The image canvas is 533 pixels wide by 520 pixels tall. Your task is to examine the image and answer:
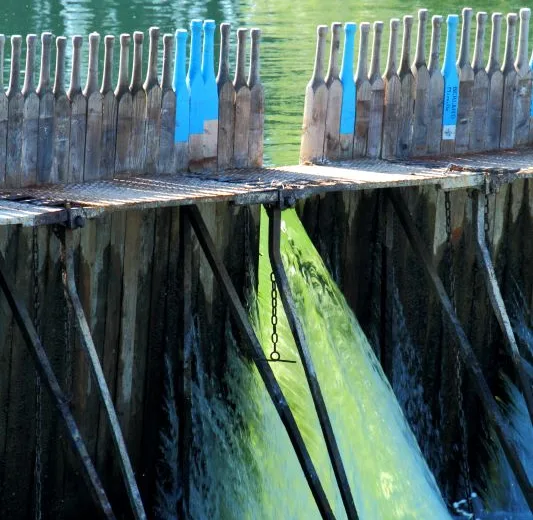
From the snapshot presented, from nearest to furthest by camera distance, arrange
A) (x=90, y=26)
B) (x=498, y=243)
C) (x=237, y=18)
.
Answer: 1. (x=498, y=243)
2. (x=90, y=26)
3. (x=237, y=18)

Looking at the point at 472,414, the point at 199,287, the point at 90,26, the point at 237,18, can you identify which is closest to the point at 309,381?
the point at 199,287

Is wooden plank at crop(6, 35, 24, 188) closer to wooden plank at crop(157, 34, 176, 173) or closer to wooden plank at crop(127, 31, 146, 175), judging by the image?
wooden plank at crop(127, 31, 146, 175)

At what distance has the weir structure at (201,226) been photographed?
1092 centimetres

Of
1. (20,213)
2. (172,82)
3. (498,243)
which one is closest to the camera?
(20,213)

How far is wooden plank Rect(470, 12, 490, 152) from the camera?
13.5 metres

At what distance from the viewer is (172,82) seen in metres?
11.8

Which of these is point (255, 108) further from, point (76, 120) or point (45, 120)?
point (45, 120)

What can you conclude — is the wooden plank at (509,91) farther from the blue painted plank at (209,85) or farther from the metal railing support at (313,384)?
the metal railing support at (313,384)

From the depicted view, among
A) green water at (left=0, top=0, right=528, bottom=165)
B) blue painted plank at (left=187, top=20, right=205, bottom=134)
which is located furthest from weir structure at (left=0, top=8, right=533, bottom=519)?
green water at (left=0, top=0, right=528, bottom=165)

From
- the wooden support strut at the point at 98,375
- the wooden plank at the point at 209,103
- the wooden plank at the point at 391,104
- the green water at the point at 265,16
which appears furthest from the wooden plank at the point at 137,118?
the green water at the point at 265,16

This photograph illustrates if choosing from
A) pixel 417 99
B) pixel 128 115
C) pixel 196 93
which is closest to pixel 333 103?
pixel 417 99

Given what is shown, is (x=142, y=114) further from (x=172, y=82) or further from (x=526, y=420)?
(x=526, y=420)

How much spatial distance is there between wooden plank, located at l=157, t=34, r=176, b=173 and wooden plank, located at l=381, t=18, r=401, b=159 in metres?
2.12

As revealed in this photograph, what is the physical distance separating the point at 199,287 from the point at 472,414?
3.50m
